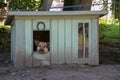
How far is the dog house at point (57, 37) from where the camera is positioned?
11586mm

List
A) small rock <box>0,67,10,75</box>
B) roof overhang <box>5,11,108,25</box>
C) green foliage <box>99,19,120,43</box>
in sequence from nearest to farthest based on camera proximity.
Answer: small rock <box>0,67,10,75</box> < roof overhang <box>5,11,108,25</box> < green foliage <box>99,19,120,43</box>

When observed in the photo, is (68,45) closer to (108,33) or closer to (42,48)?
(42,48)

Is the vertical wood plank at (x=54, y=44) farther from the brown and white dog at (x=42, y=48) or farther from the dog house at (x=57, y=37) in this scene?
the brown and white dog at (x=42, y=48)

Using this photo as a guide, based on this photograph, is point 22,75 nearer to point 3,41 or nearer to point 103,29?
point 3,41

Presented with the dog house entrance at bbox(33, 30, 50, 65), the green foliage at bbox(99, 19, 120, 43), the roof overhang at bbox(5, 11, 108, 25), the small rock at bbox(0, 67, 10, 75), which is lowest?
the green foliage at bbox(99, 19, 120, 43)

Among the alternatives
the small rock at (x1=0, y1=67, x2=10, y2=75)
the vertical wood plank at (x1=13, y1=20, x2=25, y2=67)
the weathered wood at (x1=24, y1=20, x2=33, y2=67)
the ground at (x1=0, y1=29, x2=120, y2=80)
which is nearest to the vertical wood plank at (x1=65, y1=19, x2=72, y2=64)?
the ground at (x1=0, y1=29, x2=120, y2=80)

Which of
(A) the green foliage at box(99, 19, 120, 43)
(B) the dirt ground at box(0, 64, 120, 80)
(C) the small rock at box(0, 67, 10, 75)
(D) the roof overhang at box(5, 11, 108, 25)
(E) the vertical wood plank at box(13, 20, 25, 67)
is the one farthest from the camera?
(A) the green foliage at box(99, 19, 120, 43)

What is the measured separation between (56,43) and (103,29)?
1328 centimetres

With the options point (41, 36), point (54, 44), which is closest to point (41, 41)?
point (41, 36)

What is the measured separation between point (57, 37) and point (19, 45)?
3.65ft

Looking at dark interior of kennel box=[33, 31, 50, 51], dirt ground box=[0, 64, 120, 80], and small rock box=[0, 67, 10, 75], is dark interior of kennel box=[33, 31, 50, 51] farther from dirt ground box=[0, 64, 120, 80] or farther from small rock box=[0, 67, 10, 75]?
small rock box=[0, 67, 10, 75]

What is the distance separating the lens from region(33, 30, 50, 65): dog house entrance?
1161 centimetres

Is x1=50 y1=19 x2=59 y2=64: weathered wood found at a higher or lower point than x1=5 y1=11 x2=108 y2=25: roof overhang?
lower

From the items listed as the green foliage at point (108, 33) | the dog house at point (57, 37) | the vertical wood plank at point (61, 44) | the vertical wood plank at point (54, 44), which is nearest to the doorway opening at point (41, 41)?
the dog house at point (57, 37)
